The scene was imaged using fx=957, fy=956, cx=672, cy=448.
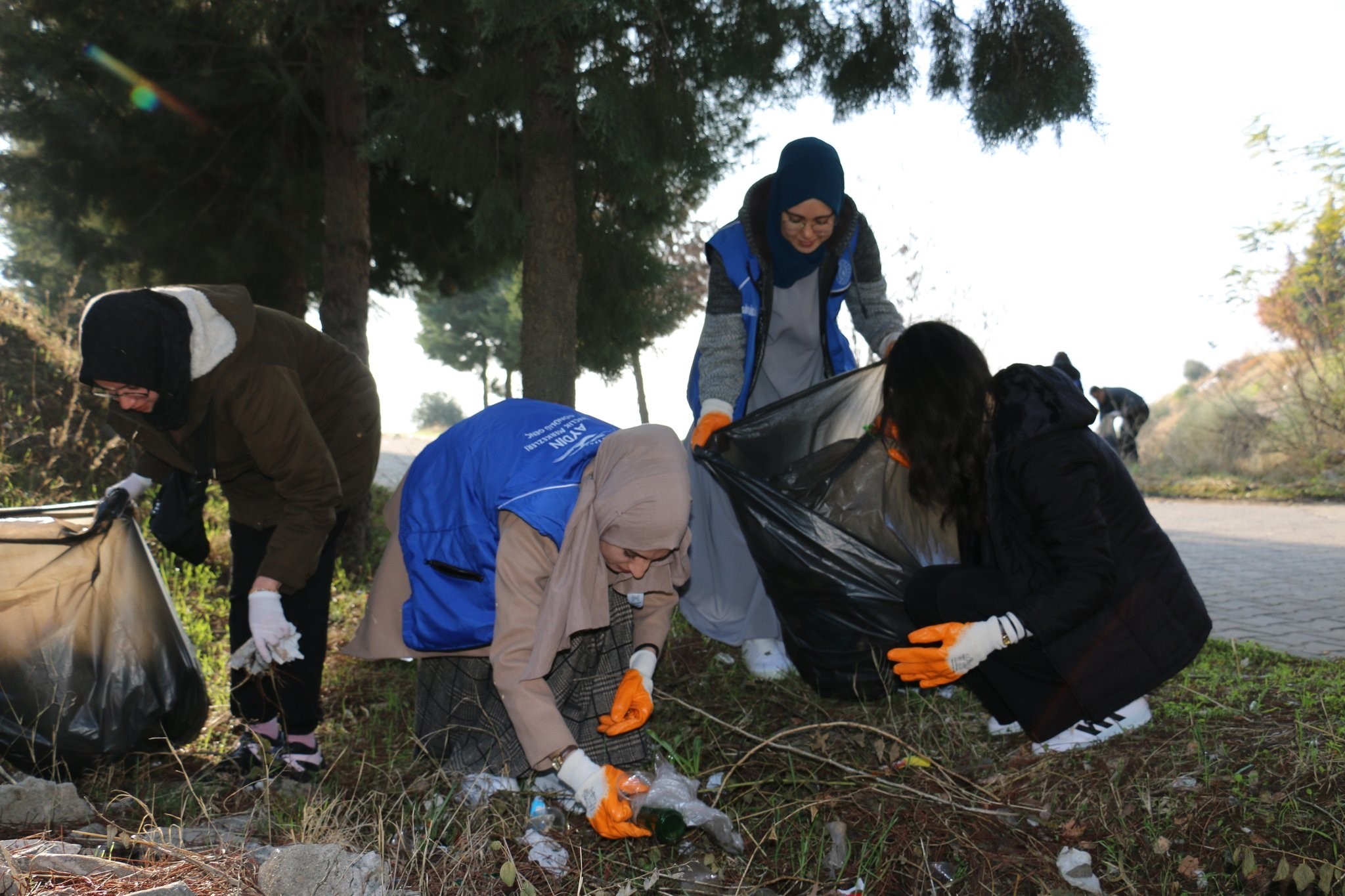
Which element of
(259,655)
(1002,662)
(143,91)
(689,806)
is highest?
(143,91)

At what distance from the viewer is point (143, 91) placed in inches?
208

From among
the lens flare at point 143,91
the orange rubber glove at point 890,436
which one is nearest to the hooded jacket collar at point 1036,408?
the orange rubber glove at point 890,436

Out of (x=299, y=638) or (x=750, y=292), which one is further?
(x=750, y=292)

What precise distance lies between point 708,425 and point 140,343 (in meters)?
1.49

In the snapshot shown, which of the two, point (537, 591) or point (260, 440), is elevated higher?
point (260, 440)

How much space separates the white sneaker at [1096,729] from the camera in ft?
7.55

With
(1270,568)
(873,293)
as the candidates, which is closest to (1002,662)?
(873,293)

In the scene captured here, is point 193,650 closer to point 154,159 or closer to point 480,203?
point 480,203

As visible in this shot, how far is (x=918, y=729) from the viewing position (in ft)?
8.33

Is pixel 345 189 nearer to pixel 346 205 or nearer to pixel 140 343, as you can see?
pixel 346 205

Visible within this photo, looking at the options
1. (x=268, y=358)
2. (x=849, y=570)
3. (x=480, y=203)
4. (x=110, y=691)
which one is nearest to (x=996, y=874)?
(x=849, y=570)

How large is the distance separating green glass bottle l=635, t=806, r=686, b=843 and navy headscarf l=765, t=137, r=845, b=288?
1.66 metres

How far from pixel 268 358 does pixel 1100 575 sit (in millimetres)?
2021

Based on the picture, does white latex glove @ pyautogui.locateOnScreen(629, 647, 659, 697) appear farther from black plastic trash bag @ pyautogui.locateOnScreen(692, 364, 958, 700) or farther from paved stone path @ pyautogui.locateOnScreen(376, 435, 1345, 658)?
paved stone path @ pyautogui.locateOnScreen(376, 435, 1345, 658)
